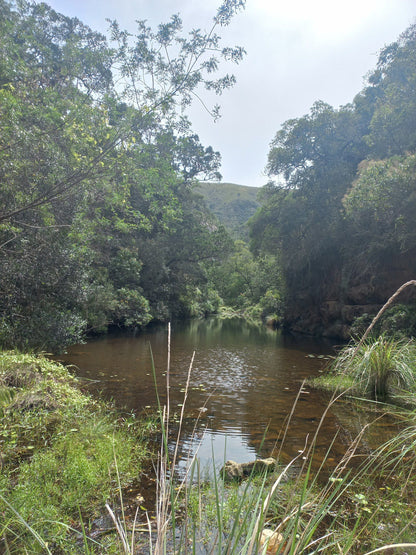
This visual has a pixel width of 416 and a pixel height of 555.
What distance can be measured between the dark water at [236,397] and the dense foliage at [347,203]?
257 inches

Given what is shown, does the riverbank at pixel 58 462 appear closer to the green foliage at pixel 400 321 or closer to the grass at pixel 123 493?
the grass at pixel 123 493

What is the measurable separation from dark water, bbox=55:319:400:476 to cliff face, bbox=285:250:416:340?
6.31 metres

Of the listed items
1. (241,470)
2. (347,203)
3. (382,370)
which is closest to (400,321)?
(347,203)

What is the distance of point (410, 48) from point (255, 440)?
17979 mm

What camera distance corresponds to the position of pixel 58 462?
132 inches

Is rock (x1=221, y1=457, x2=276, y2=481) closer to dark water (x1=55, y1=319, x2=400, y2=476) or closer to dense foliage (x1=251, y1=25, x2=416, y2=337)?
dark water (x1=55, y1=319, x2=400, y2=476)

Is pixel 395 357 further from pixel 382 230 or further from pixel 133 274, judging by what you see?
pixel 133 274

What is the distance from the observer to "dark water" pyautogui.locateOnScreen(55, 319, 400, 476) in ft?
15.5

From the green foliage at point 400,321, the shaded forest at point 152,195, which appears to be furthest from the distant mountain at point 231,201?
the green foliage at point 400,321

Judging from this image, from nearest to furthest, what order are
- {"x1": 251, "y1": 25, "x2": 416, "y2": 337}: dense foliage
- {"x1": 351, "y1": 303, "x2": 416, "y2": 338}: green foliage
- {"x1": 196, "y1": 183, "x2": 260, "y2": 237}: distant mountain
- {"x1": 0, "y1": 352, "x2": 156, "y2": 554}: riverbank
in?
{"x1": 0, "y1": 352, "x2": 156, "y2": 554}: riverbank, {"x1": 351, "y1": 303, "x2": 416, "y2": 338}: green foliage, {"x1": 251, "y1": 25, "x2": 416, "y2": 337}: dense foliage, {"x1": 196, "y1": 183, "x2": 260, "y2": 237}: distant mountain

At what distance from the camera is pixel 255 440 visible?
5023 millimetres

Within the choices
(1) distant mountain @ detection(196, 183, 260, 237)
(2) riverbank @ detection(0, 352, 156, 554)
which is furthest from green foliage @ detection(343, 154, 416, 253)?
(1) distant mountain @ detection(196, 183, 260, 237)

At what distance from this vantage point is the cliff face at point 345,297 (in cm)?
1689

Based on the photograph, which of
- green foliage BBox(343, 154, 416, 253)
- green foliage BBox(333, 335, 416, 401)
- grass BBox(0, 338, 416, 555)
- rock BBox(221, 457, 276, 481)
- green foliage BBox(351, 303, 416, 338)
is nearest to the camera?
grass BBox(0, 338, 416, 555)
